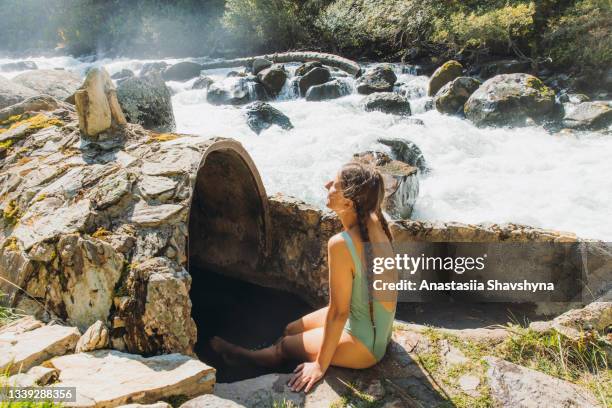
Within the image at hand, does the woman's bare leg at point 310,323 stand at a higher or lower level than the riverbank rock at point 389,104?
lower

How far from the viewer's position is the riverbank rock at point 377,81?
12.3 metres

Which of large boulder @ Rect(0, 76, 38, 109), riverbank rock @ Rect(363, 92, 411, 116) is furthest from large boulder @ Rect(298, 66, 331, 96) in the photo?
large boulder @ Rect(0, 76, 38, 109)

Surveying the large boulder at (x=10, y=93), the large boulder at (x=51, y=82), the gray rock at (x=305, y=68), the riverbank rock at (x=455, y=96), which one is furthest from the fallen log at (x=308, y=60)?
the large boulder at (x=10, y=93)

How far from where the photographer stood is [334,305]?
252 cm

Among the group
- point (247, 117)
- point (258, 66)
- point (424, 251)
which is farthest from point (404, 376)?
point (258, 66)

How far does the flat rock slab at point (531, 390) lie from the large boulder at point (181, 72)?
1487 centimetres

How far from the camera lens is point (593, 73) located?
11.5 metres

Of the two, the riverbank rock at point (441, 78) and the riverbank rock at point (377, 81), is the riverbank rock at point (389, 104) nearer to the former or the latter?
the riverbank rock at point (377, 81)

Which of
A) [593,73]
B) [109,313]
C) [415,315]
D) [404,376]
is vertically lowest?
[415,315]

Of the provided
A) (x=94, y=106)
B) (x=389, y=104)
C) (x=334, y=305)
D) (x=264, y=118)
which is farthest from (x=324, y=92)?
(x=334, y=305)

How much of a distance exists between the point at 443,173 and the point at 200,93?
7.97 metres

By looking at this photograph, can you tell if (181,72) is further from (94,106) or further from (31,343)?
(31,343)

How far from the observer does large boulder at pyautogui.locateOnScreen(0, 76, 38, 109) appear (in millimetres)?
5715

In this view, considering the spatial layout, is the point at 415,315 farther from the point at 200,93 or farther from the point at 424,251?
the point at 200,93
